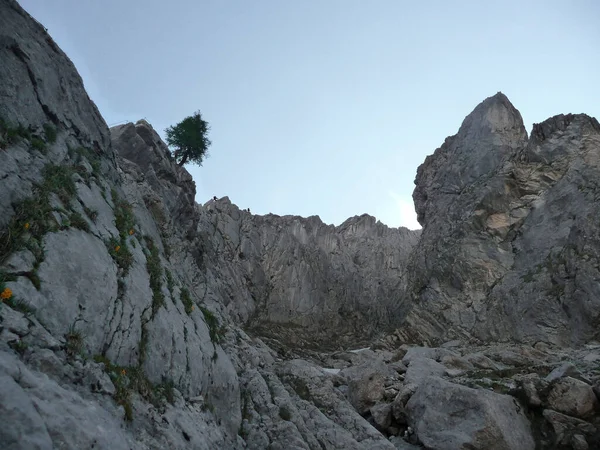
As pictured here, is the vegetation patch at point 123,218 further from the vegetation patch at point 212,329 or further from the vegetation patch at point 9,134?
the vegetation patch at point 212,329

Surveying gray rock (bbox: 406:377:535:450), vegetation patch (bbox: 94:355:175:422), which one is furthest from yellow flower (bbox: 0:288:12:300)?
gray rock (bbox: 406:377:535:450)

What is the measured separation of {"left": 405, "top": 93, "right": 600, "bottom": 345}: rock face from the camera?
40594 mm

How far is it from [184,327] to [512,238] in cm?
5004

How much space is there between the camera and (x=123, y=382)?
9.39 m

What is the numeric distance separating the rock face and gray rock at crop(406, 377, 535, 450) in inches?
1026

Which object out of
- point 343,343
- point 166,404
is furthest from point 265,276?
point 166,404

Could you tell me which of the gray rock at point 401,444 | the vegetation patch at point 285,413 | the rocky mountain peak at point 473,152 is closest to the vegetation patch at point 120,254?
the vegetation patch at point 285,413

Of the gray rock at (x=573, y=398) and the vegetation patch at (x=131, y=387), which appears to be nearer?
the vegetation patch at (x=131, y=387)

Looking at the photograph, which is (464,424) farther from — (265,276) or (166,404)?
(265,276)

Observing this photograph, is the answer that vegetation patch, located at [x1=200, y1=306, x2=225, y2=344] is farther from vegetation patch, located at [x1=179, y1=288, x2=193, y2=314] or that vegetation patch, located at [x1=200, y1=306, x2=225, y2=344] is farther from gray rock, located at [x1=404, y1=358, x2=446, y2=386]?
gray rock, located at [x1=404, y1=358, x2=446, y2=386]

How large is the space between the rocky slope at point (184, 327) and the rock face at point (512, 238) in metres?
0.27

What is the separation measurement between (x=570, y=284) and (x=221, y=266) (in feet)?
156

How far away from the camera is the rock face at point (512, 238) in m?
40.6

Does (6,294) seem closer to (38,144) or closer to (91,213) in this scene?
(91,213)
